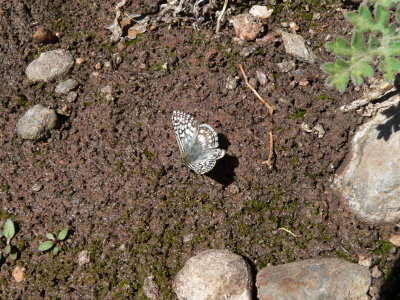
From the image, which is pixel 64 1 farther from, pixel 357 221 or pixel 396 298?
pixel 396 298

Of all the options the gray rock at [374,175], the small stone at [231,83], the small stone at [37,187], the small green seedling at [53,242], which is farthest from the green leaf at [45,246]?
the gray rock at [374,175]

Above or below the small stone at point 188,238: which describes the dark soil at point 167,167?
above

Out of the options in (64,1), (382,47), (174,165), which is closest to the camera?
(382,47)

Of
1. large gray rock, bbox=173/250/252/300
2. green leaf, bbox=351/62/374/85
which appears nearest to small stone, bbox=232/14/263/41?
green leaf, bbox=351/62/374/85

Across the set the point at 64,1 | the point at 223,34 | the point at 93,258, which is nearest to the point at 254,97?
the point at 223,34

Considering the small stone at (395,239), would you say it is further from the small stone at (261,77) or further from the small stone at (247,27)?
the small stone at (247,27)

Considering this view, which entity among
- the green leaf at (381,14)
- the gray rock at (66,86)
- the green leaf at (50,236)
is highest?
the green leaf at (381,14)

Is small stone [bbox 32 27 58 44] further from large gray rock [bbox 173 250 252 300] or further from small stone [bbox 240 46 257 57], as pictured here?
large gray rock [bbox 173 250 252 300]

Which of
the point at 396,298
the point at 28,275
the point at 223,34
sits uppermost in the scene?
the point at 223,34
